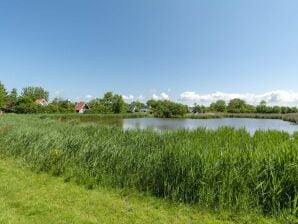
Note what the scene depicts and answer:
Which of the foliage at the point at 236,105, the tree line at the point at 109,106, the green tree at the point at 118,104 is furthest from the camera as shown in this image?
the foliage at the point at 236,105

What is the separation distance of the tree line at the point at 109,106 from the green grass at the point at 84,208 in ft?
135

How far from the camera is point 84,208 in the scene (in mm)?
4039

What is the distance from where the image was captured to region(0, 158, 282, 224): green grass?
144 inches

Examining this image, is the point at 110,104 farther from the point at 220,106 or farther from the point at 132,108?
the point at 220,106

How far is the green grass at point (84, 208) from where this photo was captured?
3658mm

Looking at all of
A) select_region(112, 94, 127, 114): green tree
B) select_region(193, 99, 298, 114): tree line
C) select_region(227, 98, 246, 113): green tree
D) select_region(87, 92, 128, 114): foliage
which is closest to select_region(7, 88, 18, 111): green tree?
select_region(87, 92, 128, 114): foliage

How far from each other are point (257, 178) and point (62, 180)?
426 centimetres

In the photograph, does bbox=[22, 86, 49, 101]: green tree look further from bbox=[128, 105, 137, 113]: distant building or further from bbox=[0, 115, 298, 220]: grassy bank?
bbox=[0, 115, 298, 220]: grassy bank

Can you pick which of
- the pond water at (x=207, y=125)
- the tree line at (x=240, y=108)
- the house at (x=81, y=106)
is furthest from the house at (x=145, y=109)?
the pond water at (x=207, y=125)

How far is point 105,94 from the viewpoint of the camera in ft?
225

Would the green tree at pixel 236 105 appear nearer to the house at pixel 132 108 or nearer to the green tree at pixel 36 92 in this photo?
the house at pixel 132 108

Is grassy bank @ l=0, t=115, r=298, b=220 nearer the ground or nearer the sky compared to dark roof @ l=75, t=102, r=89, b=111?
nearer the ground

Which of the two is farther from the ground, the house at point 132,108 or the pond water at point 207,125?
the house at point 132,108

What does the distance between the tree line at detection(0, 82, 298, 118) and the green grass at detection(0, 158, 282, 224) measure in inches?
1624
